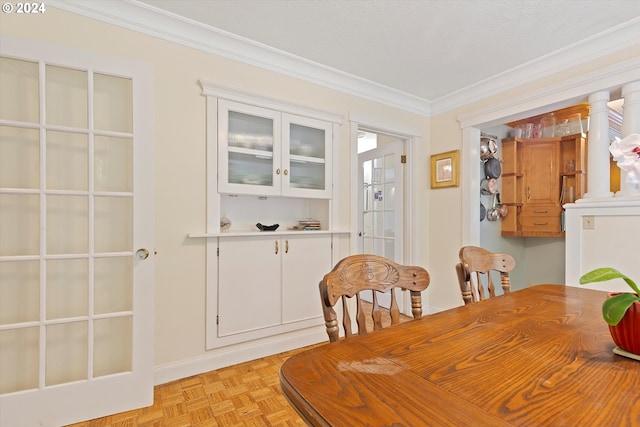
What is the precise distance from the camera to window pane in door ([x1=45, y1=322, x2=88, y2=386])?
1642 mm

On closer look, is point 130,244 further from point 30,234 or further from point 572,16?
point 572,16

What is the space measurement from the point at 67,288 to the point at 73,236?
29cm

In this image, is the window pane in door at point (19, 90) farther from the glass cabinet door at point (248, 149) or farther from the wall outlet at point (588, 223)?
the wall outlet at point (588, 223)

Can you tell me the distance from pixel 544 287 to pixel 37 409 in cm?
275

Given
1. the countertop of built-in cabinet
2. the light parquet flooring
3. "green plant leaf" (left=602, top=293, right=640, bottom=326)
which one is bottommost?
the light parquet flooring

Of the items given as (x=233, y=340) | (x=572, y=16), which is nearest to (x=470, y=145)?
(x=572, y=16)

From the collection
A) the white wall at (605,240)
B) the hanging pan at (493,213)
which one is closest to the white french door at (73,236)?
the white wall at (605,240)

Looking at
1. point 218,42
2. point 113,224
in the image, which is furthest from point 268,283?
point 218,42

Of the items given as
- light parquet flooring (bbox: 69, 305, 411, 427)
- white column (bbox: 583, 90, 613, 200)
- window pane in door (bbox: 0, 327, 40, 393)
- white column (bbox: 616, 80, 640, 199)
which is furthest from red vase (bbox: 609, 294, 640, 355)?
window pane in door (bbox: 0, 327, 40, 393)

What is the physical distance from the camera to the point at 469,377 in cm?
69

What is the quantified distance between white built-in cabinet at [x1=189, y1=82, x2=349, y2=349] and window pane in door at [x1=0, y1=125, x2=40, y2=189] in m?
0.92

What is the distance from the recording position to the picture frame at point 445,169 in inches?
125

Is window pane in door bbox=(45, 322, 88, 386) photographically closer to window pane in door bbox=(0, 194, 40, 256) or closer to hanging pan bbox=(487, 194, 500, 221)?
window pane in door bbox=(0, 194, 40, 256)

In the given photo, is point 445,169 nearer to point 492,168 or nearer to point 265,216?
point 492,168
